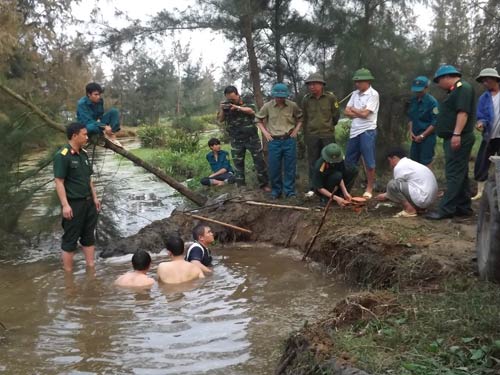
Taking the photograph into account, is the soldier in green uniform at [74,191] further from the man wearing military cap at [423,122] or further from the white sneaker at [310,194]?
the man wearing military cap at [423,122]

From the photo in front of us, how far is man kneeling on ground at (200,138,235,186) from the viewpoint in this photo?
11.1 metres

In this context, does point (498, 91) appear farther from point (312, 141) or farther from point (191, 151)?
point (191, 151)

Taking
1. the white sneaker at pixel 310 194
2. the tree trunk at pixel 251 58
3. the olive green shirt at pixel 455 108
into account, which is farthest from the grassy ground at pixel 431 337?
the tree trunk at pixel 251 58

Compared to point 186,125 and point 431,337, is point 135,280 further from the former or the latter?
point 186,125

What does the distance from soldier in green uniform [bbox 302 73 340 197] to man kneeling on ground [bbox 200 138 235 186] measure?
9.08ft

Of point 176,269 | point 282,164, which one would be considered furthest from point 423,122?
point 176,269

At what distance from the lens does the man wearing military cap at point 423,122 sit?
8.01 metres

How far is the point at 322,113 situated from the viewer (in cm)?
850

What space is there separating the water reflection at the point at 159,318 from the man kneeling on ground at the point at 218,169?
139 inches

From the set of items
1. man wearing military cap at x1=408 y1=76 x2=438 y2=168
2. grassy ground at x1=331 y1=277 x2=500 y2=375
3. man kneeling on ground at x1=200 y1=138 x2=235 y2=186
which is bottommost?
grassy ground at x1=331 y1=277 x2=500 y2=375

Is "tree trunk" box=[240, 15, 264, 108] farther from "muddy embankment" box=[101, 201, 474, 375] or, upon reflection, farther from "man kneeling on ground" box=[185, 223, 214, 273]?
"man kneeling on ground" box=[185, 223, 214, 273]

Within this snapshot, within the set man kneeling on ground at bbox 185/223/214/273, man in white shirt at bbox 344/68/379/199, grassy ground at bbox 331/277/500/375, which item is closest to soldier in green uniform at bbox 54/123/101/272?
man kneeling on ground at bbox 185/223/214/273

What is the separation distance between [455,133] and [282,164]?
3.28 m

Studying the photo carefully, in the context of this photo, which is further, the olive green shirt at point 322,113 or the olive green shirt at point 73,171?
the olive green shirt at point 322,113
